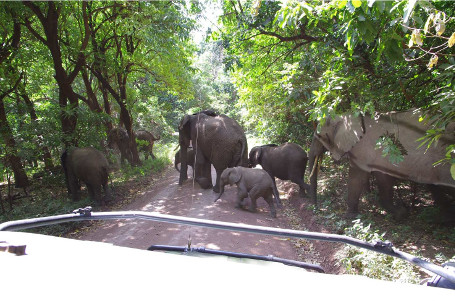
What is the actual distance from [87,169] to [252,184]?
4.29 m

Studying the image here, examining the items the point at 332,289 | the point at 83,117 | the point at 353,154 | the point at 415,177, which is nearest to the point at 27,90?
the point at 83,117

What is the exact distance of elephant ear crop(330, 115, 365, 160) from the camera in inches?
246

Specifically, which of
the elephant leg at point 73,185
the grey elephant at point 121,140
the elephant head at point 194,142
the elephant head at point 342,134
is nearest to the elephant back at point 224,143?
the elephant head at point 194,142

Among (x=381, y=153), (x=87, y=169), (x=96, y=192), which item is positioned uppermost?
(x=381, y=153)

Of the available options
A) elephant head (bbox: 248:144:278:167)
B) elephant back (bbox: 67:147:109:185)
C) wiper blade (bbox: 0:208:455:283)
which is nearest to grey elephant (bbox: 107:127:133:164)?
elephant back (bbox: 67:147:109:185)

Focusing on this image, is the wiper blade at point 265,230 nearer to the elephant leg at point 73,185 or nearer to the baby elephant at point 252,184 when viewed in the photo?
the baby elephant at point 252,184

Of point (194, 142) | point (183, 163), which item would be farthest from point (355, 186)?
point (183, 163)

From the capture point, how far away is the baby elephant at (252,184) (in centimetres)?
754

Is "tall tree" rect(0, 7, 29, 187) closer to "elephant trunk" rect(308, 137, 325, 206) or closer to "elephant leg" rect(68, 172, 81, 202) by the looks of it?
"elephant leg" rect(68, 172, 81, 202)

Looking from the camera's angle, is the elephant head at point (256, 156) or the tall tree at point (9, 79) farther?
the elephant head at point (256, 156)

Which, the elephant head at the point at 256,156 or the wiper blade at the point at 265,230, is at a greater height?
the wiper blade at the point at 265,230

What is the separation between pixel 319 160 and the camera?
8.03m

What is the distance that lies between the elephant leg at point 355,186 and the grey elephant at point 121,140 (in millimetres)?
10644

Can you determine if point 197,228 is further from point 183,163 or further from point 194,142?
point 183,163
